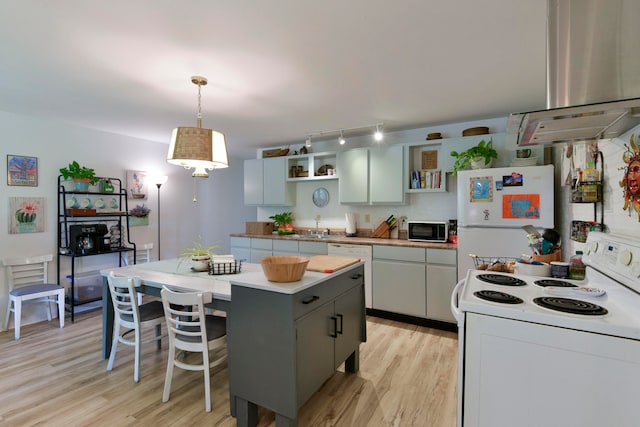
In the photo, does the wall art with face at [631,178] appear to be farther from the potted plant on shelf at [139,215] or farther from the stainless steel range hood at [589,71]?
the potted plant on shelf at [139,215]

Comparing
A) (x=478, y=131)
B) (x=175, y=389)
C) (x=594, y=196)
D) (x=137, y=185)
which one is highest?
(x=478, y=131)

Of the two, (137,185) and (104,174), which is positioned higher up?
(104,174)

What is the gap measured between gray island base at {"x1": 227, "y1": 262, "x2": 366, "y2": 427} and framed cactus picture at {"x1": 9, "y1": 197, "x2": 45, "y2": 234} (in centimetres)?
327

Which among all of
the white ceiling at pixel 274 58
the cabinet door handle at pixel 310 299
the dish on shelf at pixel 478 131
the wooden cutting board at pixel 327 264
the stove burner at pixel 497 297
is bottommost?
the cabinet door handle at pixel 310 299

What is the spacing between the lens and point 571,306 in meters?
1.13

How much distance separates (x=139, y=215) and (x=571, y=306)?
15.8ft

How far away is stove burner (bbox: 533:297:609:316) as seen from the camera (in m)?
1.09

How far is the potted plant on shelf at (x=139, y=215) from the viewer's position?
14.4ft

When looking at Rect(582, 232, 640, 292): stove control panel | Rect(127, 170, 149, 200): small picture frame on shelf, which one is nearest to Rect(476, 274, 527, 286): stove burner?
Rect(582, 232, 640, 292): stove control panel

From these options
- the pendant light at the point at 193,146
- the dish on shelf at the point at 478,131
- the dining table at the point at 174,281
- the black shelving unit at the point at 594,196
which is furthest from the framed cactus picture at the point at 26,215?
the black shelving unit at the point at 594,196

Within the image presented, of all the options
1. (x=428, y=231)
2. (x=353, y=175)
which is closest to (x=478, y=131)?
(x=428, y=231)

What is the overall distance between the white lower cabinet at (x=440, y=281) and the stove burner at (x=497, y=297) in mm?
1982

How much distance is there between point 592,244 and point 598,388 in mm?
863

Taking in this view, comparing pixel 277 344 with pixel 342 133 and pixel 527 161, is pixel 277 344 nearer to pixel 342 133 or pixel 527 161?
pixel 527 161
